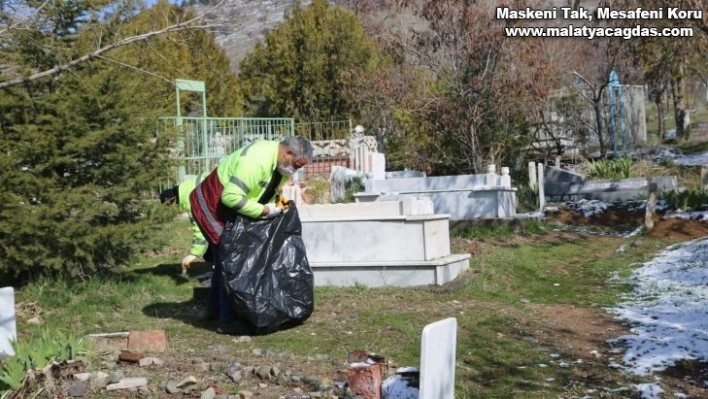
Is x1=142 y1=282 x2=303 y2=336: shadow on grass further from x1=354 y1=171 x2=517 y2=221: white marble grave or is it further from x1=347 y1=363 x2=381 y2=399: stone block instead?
x1=354 y1=171 x2=517 y2=221: white marble grave

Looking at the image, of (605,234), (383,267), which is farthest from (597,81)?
(383,267)

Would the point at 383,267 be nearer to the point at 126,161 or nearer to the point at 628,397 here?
the point at 126,161

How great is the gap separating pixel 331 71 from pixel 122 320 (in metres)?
18.3

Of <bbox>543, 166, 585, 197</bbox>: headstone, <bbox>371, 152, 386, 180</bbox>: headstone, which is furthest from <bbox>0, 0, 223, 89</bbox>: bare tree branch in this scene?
<bbox>543, 166, 585, 197</bbox>: headstone

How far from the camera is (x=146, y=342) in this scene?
5.58 m

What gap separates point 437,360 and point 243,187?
3.03 meters

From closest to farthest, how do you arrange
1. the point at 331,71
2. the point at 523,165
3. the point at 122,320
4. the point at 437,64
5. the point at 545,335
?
the point at 545,335, the point at 122,320, the point at 437,64, the point at 523,165, the point at 331,71

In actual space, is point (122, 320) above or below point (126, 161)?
below

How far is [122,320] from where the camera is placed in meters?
7.20

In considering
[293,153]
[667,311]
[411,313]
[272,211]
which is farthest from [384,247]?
[667,311]

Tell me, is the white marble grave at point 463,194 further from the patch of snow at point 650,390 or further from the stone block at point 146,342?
the patch of snow at point 650,390

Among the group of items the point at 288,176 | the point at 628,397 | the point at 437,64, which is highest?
the point at 437,64

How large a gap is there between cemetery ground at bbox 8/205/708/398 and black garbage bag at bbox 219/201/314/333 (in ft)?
0.64

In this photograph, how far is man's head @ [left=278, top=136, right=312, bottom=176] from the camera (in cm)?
648
